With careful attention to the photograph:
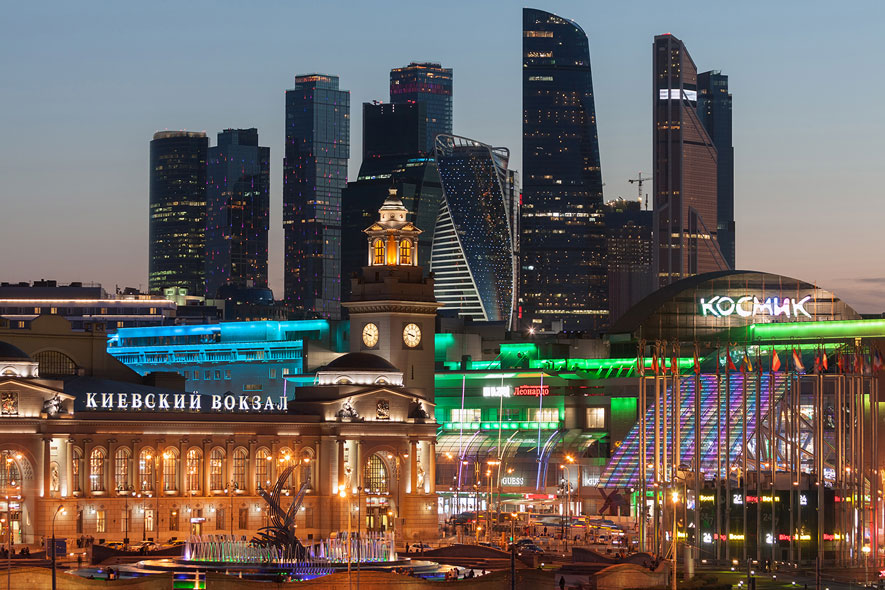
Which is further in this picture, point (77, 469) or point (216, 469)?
point (216, 469)

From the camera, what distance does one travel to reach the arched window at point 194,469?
591 feet

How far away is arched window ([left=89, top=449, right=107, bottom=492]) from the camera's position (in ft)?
564

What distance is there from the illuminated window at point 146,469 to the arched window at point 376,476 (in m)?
21.8

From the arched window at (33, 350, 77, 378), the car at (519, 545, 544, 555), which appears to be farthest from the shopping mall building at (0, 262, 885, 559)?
the car at (519, 545, 544, 555)

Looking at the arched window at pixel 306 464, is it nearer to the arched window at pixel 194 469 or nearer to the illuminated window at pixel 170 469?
the arched window at pixel 194 469

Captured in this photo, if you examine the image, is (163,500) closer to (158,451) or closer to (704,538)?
(158,451)

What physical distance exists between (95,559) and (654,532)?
148 ft

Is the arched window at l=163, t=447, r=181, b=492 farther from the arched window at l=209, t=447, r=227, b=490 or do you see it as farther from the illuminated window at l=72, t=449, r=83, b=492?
the illuminated window at l=72, t=449, r=83, b=492

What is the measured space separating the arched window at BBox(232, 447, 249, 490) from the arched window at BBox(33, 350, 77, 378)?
71.6 feet

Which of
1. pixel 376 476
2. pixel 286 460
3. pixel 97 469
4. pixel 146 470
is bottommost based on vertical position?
pixel 376 476

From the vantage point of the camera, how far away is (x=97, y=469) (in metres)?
173

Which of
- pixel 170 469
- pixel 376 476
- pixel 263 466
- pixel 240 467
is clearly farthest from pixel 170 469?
pixel 376 476

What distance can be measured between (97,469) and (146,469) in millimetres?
5499

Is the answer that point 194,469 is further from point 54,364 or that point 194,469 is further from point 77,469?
point 54,364
